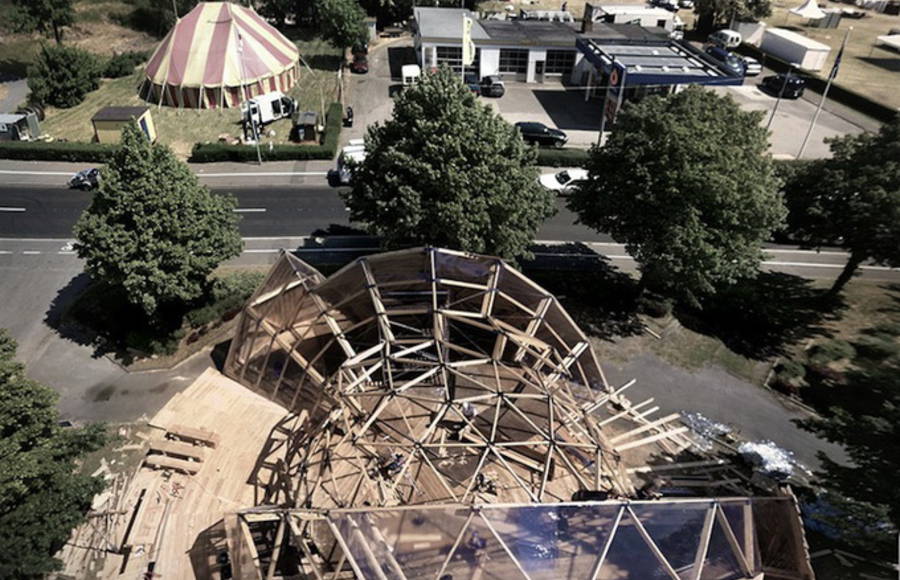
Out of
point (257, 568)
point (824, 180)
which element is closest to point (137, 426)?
point (257, 568)

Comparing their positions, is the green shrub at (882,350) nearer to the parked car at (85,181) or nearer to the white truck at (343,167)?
the white truck at (343,167)

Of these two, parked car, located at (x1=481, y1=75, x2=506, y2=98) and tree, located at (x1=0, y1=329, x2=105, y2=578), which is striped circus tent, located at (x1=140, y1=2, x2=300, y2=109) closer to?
parked car, located at (x1=481, y1=75, x2=506, y2=98)

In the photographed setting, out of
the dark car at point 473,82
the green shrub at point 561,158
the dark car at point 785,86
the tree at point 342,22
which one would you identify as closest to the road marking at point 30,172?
the tree at point 342,22

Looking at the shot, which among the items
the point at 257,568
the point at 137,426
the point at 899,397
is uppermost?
the point at 899,397

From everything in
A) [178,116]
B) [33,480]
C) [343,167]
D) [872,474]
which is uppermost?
[872,474]

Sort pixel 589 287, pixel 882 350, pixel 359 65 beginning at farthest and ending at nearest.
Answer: pixel 359 65
pixel 589 287
pixel 882 350

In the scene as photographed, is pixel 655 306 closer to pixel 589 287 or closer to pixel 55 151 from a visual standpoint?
pixel 589 287

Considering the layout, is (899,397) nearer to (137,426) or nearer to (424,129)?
(424,129)

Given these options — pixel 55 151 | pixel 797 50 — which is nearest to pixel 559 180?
pixel 55 151
